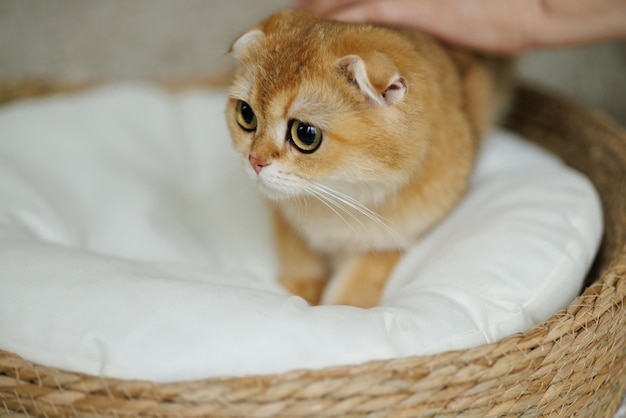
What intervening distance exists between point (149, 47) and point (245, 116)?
1910 millimetres

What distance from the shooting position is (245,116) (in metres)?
1.39

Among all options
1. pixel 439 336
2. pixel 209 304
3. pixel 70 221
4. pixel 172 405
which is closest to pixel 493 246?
pixel 439 336

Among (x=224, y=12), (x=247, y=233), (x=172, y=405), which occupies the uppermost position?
(x=224, y=12)

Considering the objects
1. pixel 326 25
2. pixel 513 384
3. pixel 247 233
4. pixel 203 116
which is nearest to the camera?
pixel 513 384

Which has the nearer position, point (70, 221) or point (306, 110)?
point (306, 110)

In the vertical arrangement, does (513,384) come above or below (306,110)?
below

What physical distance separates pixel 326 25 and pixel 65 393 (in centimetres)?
87

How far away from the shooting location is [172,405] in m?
1.02

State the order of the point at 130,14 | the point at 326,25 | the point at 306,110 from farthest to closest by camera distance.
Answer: the point at 130,14, the point at 326,25, the point at 306,110

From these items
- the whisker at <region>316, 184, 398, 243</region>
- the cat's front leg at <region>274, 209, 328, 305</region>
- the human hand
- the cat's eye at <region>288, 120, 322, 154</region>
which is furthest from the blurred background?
the cat's eye at <region>288, 120, 322, 154</region>

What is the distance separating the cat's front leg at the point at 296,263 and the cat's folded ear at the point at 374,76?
0.61 metres

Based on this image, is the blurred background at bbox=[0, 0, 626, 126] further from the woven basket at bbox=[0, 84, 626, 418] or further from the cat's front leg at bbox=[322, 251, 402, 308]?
the woven basket at bbox=[0, 84, 626, 418]

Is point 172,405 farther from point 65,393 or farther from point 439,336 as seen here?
point 439,336

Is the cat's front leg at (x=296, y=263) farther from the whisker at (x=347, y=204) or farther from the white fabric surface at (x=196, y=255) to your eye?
the whisker at (x=347, y=204)
